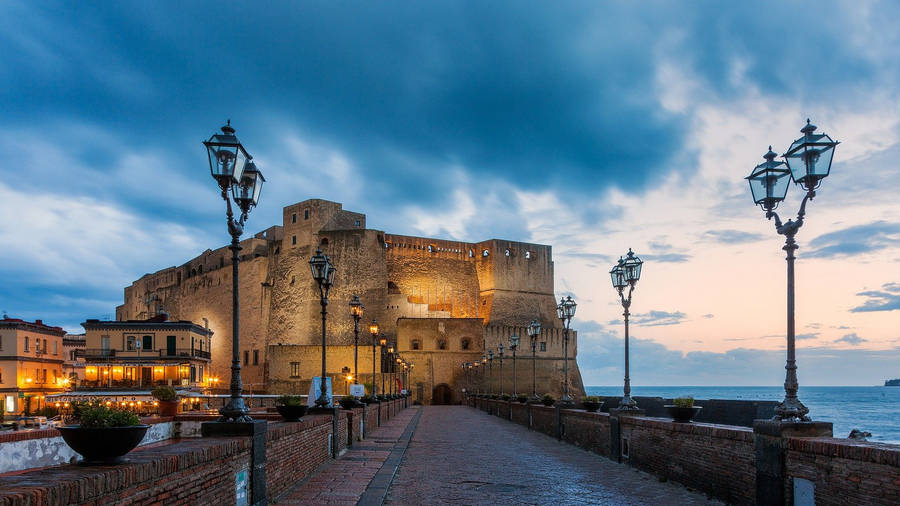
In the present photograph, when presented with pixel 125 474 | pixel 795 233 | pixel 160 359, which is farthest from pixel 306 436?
pixel 160 359

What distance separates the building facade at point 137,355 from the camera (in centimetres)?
4716

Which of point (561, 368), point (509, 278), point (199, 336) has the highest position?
point (509, 278)

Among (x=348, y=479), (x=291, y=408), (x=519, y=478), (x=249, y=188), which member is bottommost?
(x=519, y=478)

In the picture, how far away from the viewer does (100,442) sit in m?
4.87

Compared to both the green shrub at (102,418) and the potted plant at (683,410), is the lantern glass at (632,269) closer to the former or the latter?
the potted plant at (683,410)

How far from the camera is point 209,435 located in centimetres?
810

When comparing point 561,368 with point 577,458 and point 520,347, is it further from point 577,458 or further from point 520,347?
point 577,458

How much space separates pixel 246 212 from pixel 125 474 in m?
5.61

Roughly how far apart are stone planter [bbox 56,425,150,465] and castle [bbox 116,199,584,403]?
56.6m

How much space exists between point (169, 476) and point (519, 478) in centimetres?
741

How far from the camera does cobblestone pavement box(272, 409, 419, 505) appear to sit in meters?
9.00

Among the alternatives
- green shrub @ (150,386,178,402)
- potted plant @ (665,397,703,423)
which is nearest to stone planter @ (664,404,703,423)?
potted plant @ (665,397,703,423)

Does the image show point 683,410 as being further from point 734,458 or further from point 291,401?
point 291,401

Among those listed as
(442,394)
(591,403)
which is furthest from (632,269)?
(442,394)
